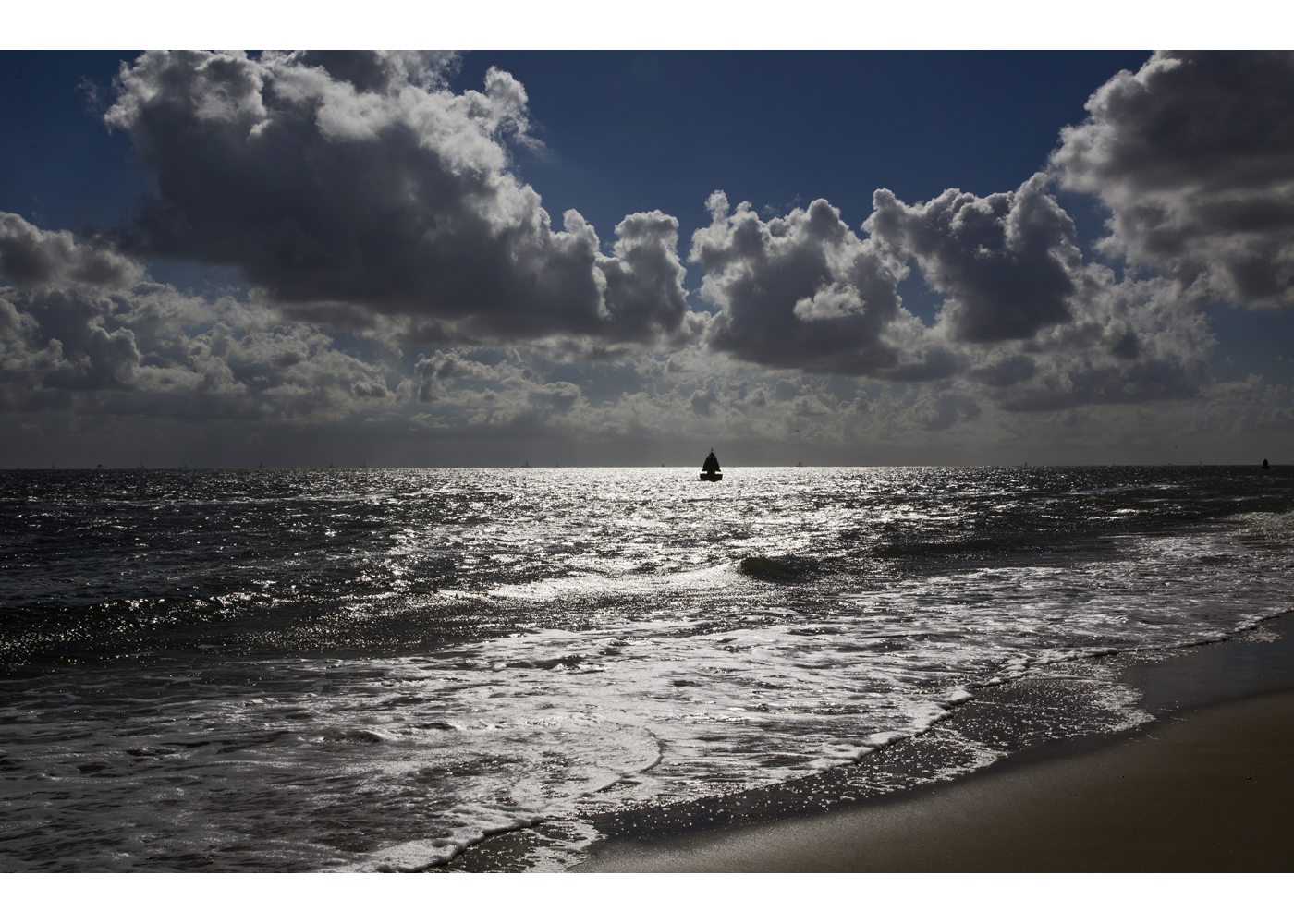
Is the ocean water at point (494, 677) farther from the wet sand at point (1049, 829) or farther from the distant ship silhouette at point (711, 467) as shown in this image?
the distant ship silhouette at point (711, 467)

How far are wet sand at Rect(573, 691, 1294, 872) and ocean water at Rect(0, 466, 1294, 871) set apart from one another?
22.8 inches

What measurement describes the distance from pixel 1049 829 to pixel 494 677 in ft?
23.6

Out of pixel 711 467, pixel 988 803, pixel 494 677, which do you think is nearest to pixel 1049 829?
pixel 988 803

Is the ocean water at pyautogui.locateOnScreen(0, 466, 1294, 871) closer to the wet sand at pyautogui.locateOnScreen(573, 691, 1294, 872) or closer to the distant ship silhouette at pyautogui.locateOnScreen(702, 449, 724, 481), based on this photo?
the wet sand at pyautogui.locateOnScreen(573, 691, 1294, 872)

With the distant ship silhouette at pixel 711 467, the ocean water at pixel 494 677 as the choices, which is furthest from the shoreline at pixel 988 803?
the distant ship silhouette at pixel 711 467

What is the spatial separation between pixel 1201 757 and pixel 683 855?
16.1 ft

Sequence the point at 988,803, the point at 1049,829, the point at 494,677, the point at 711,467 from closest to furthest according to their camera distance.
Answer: the point at 1049,829 → the point at 988,803 → the point at 494,677 → the point at 711,467

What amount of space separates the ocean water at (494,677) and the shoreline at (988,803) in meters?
0.26

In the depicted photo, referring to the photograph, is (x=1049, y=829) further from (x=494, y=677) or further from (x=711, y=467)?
(x=711, y=467)

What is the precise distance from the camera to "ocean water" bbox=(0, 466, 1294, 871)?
5926 millimetres

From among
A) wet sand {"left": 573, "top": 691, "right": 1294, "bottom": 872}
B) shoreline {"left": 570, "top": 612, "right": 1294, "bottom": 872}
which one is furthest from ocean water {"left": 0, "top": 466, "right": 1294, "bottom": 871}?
wet sand {"left": 573, "top": 691, "right": 1294, "bottom": 872}

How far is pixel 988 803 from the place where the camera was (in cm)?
580

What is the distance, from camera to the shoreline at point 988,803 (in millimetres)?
4984
